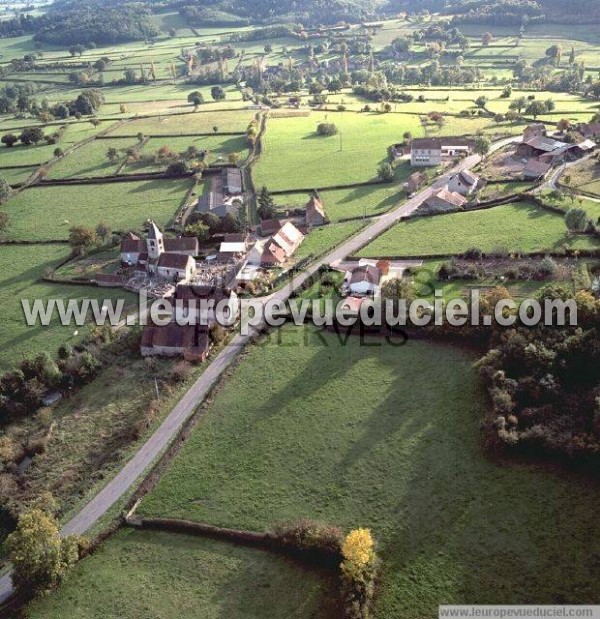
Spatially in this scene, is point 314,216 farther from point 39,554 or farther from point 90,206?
point 39,554

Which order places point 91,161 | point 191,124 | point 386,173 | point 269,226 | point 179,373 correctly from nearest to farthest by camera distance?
point 179,373 < point 269,226 < point 386,173 < point 91,161 < point 191,124

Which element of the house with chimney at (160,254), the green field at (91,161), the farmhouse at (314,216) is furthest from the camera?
the green field at (91,161)

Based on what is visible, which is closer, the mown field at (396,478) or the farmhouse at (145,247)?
the mown field at (396,478)

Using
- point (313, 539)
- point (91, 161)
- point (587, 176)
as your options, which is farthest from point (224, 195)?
point (313, 539)

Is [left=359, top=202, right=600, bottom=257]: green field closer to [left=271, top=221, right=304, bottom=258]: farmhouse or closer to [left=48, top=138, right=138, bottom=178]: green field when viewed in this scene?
[left=271, top=221, right=304, bottom=258]: farmhouse

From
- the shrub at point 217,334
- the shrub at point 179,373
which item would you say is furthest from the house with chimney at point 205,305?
the shrub at point 179,373

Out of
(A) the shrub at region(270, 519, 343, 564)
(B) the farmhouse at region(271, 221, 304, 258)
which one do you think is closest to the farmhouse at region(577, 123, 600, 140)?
(B) the farmhouse at region(271, 221, 304, 258)

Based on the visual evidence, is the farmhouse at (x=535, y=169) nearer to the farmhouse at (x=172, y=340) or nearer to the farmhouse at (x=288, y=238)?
the farmhouse at (x=288, y=238)
